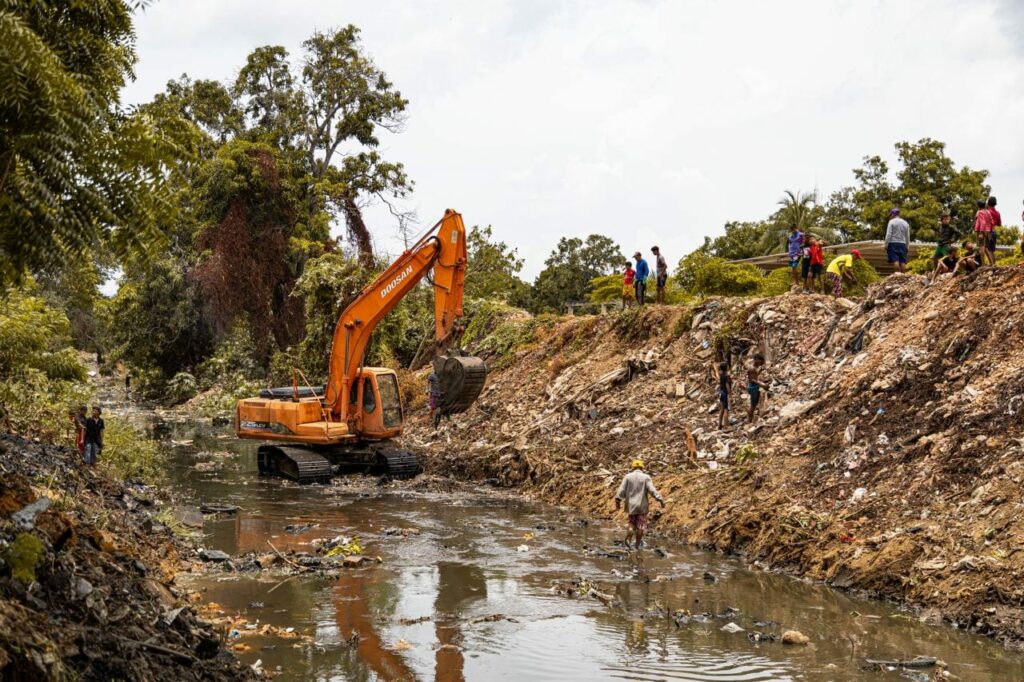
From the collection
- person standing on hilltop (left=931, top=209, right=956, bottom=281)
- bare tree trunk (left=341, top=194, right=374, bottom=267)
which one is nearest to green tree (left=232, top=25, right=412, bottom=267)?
bare tree trunk (left=341, top=194, right=374, bottom=267)

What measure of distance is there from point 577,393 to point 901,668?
569 inches

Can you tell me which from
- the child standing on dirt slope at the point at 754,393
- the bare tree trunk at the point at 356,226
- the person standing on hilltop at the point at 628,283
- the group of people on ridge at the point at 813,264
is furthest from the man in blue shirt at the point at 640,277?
the bare tree trunk at the point at 356,226

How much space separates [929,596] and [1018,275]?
7.80 meters

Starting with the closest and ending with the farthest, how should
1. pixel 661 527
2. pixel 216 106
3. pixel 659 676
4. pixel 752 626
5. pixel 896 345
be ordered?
pixel 659 676
pixel 752 626
pixel 661 527
pixel 896 345
pixel 216 106

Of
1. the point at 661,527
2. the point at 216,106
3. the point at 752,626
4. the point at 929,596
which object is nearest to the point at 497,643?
the point at 752,626

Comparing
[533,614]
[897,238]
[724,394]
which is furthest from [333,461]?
[897,238]

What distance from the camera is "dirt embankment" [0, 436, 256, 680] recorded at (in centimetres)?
664

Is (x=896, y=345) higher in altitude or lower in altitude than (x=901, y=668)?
higher

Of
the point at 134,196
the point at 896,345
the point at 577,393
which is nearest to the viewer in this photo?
the point at 134,196

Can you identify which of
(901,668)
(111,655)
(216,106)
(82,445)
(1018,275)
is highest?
(216,106)

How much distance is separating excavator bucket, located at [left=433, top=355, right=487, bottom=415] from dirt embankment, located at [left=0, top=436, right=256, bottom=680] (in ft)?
29.3

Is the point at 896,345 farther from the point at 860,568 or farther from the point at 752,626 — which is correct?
the point at 752,626

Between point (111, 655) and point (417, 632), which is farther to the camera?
point (417, 632)

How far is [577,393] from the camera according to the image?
77.9 feet
